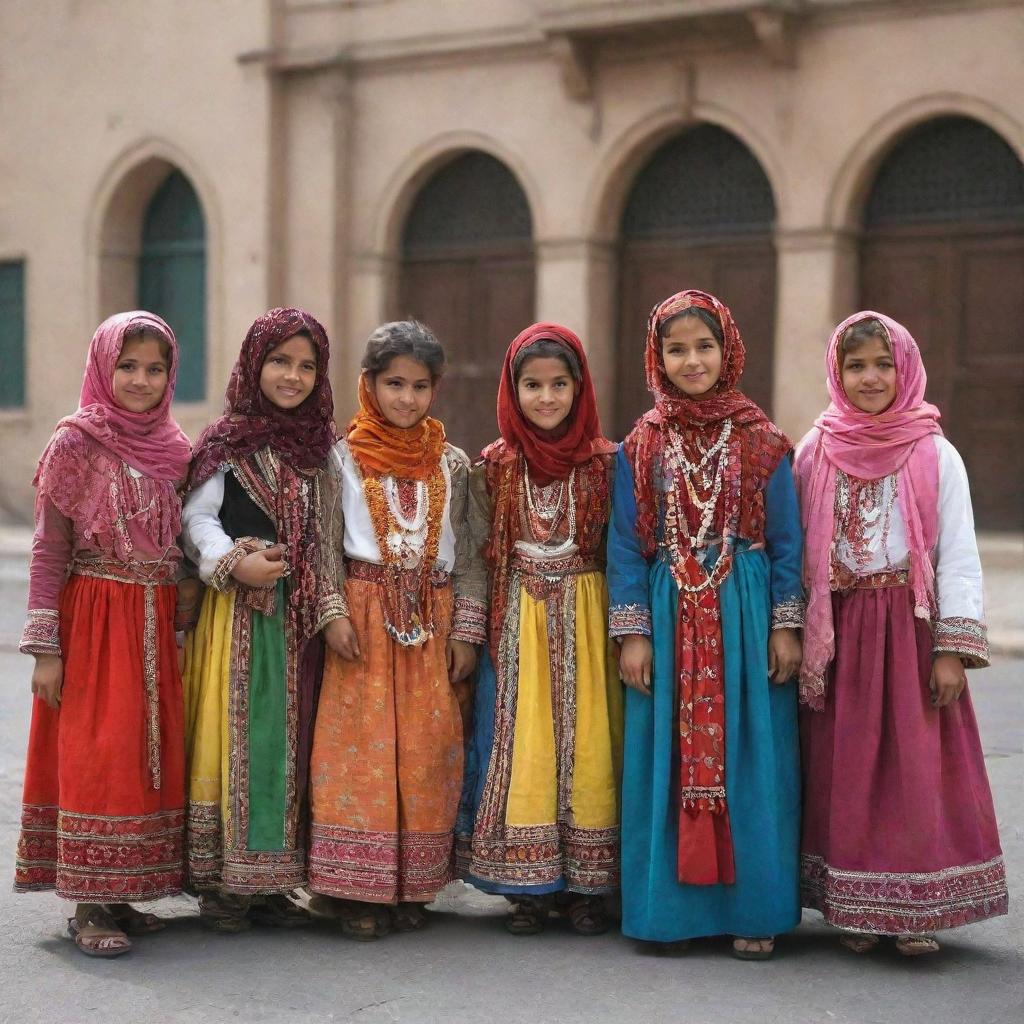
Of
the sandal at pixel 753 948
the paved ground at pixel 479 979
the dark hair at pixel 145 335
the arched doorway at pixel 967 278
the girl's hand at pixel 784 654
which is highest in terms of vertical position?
the arched doorway at pixel 967 278

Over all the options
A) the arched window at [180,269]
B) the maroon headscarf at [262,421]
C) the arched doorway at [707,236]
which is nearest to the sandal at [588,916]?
the maroon headscarf at [262,421]

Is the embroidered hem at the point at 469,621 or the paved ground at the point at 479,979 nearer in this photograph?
the paved ground at the point at 479,979

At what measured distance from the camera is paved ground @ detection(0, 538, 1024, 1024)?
130 inches

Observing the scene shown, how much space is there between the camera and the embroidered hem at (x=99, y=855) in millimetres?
3711

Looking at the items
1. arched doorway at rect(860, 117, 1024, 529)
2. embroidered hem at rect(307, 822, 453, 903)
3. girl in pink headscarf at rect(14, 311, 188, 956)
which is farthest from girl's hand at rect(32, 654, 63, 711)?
arched doorway at rect(860, 117, 1024, 529)

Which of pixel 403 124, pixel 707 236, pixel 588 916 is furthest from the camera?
pixel 403 124

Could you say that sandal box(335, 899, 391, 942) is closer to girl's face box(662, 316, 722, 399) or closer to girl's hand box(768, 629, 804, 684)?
girl's hand box(768, 629, 804, 684)

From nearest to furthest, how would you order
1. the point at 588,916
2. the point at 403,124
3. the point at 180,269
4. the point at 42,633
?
the point at 42,633, the point at 588,916, the point at 403,124, the point at 180,269

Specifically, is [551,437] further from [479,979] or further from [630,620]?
[479,979]

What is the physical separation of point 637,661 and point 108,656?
1327 millimetres

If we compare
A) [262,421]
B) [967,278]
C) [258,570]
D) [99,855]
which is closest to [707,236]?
[967,278]

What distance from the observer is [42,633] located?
3736mm

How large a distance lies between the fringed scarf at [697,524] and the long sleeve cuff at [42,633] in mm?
1491

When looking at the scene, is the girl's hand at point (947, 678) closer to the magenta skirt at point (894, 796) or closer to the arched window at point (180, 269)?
the magenta skirt at point (894, 796)
